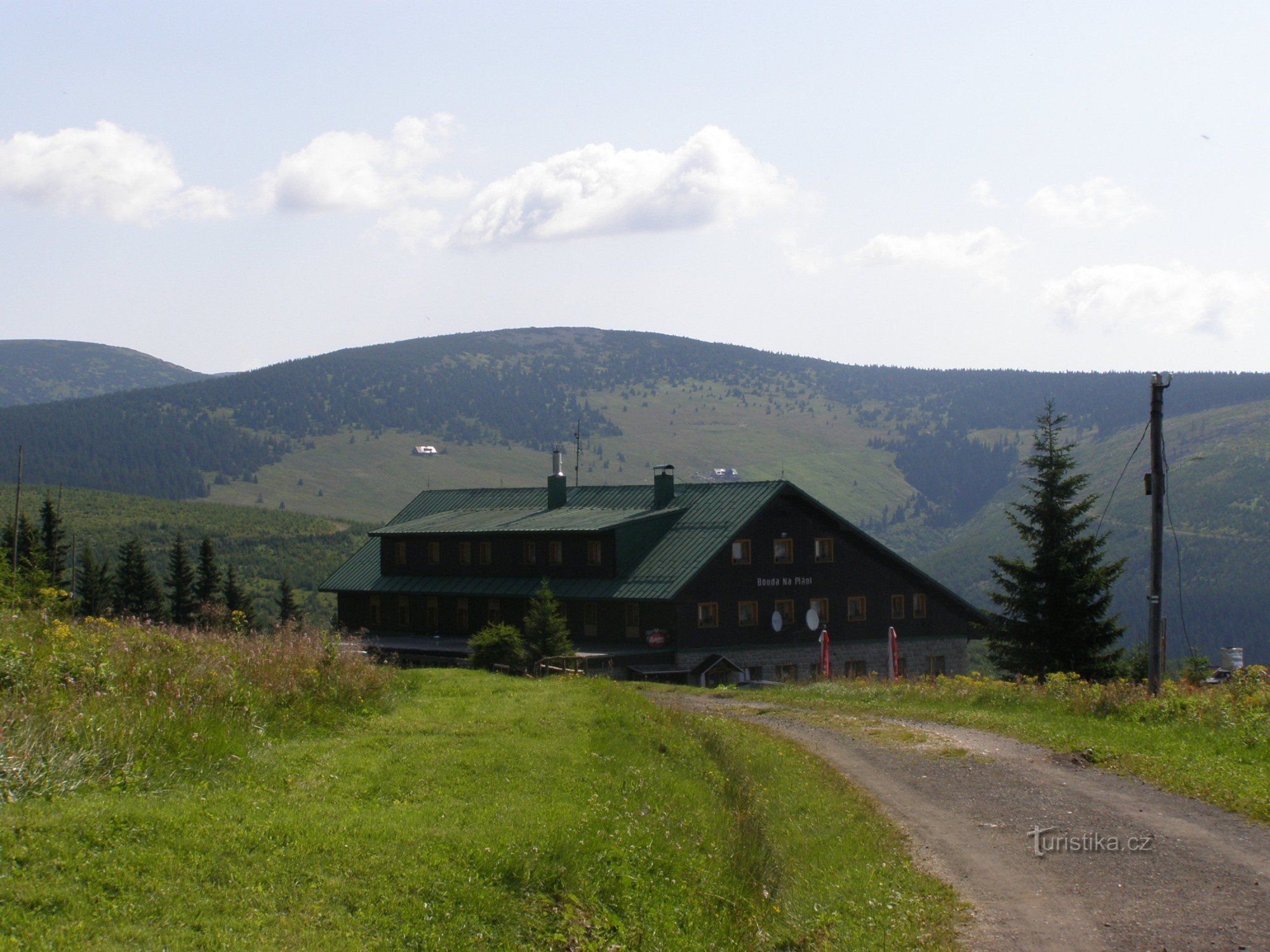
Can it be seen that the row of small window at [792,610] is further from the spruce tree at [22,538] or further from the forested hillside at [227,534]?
the forested hillside at [227,534]

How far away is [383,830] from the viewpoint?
30.7 ft

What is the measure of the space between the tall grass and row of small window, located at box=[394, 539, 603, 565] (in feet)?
110

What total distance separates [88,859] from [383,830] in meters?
2.31

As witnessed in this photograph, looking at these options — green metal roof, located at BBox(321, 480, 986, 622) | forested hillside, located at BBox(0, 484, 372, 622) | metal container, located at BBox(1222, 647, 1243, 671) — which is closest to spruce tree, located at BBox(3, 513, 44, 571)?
green metal roof, located at BBox(321, 480, 986, 622)

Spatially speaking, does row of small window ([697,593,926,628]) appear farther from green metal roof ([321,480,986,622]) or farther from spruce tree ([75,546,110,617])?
spruce tree ([75,546,110,617])

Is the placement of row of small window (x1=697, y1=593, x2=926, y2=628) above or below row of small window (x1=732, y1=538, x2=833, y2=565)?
below

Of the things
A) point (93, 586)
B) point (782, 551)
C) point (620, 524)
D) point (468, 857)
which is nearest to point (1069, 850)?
point (468, 857)

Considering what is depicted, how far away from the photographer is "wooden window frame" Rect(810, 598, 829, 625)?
52.3m

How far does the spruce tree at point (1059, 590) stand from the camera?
43.1m

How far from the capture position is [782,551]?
52.1 m

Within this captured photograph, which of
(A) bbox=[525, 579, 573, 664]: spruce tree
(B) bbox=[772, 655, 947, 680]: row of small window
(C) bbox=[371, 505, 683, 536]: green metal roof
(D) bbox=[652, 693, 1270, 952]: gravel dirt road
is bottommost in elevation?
(B) bbox=[772, 655, 947, 680]: row of small window

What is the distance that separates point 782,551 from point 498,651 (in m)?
18.8

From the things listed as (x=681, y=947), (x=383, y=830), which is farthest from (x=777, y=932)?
(x=383, y=830)

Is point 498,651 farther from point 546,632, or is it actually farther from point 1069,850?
point 1069,850
